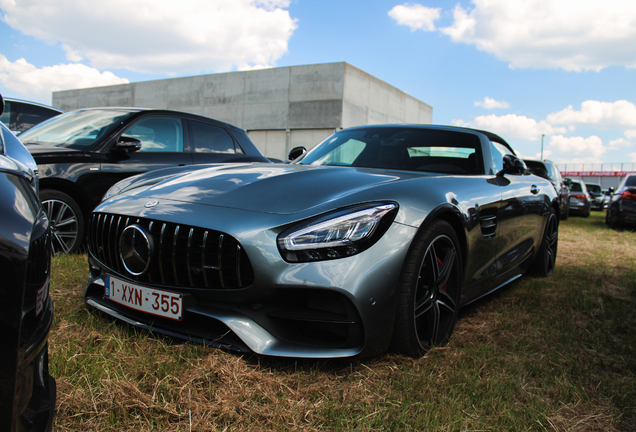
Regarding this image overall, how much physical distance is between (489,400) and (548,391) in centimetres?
35

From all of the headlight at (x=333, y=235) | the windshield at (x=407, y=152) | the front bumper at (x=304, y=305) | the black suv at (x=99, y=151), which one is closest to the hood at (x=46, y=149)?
the black suv at (x=99, y=151)

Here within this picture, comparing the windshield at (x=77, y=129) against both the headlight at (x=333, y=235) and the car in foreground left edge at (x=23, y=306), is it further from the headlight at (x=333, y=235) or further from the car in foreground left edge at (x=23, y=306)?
the car in foreground left edge at (x=23, y=306)

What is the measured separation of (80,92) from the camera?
112 feet

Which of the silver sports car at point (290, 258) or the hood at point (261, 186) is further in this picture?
the hood at point (261, 186)

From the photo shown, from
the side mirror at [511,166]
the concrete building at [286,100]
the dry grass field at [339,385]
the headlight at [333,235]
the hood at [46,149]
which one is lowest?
the dry grass field at [339,385]

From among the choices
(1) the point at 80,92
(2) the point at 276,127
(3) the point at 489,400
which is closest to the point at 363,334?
(3) the point at 489,400

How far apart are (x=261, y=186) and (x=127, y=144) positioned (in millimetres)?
2497

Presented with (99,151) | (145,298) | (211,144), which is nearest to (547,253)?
(211,144)

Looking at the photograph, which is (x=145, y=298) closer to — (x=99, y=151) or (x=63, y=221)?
(x=63, y=221)

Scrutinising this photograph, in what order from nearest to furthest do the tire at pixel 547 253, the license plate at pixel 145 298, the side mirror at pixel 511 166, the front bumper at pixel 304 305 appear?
the front bumper at pixel 304 305, the license plate at pixel 145 298, the side mirror at pixel 511 166, the tire at pixel 547 253

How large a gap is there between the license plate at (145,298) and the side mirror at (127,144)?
→ 91.5 inches

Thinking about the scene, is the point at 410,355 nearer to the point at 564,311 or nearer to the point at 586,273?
the point at 564,311

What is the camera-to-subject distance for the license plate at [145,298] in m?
1.97

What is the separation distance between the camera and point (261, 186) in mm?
2270
